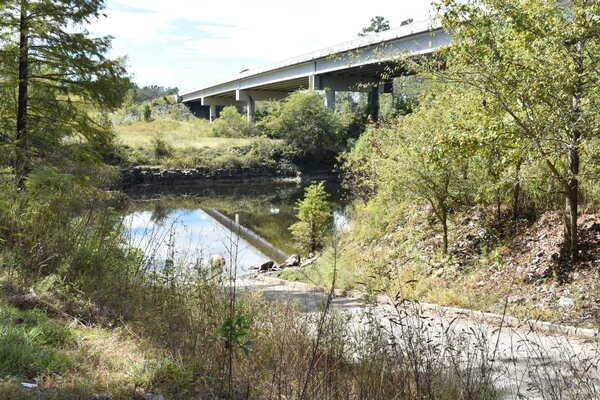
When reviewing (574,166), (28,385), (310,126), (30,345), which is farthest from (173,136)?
(28,385)

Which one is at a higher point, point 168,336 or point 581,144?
point 581,144

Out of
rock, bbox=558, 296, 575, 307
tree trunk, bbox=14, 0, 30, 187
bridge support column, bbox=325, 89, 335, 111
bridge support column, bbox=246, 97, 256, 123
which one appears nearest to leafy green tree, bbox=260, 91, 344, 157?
bridge support column, bbox=325, 89, 335, 111

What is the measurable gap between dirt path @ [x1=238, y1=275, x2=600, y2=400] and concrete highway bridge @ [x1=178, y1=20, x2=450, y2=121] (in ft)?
14.8

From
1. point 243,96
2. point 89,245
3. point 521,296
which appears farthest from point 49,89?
point 243,96

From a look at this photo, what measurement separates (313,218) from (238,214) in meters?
11.1

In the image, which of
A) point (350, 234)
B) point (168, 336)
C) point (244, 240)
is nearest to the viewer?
point (168, 336)

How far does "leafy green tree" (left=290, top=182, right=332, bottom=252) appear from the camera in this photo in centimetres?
1800

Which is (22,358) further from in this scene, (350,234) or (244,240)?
(244,240)

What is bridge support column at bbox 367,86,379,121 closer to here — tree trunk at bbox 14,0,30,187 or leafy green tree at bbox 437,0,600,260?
tree trunk at bbox 14,0,30,187

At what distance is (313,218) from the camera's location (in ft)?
60.5

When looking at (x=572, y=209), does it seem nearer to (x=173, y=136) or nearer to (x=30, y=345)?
(x=30, y=345)

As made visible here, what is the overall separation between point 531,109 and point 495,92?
0.63 m

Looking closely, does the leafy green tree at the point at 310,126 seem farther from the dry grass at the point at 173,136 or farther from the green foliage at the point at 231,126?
the green foliage at the point at 231,126

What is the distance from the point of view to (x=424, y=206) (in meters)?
15.3
